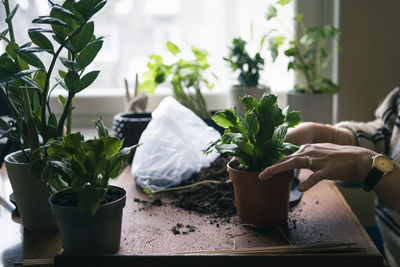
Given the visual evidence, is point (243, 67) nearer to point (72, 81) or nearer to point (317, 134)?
point (317, 134)

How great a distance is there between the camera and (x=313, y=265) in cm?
73

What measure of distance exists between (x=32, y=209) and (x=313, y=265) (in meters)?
0.56

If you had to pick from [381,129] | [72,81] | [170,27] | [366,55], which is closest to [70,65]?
[72,81]

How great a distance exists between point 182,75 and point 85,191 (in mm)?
798

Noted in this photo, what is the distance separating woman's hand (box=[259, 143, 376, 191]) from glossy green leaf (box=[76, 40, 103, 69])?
40cm

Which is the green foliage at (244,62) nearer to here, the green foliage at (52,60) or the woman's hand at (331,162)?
the woman's hand at (331,162)

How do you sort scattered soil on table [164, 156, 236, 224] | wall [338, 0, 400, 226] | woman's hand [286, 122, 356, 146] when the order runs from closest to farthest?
scattered soil on table [164, 156, 236, 224], woman's hand [286, 122, 356, 146], wall [338, 0, 400, 226]

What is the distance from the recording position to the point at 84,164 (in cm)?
73

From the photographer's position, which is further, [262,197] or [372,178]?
[372,178]

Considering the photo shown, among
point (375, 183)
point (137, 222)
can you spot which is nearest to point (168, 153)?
point (137, 222)

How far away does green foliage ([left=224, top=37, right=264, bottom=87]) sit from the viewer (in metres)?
1.40

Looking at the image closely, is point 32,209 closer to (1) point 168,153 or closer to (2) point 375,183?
(1) point 168,153

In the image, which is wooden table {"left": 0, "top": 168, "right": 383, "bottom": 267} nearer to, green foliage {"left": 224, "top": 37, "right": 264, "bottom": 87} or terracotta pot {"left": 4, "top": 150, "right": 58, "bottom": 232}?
terracotta pot {"left": 4, "top": 150, "right": 58, "bottom": 232}

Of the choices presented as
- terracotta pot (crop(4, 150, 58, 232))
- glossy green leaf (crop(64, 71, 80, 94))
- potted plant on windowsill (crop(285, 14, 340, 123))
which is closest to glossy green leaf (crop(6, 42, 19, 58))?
glossy green leaf (crop(64, 71, 80, 94))
